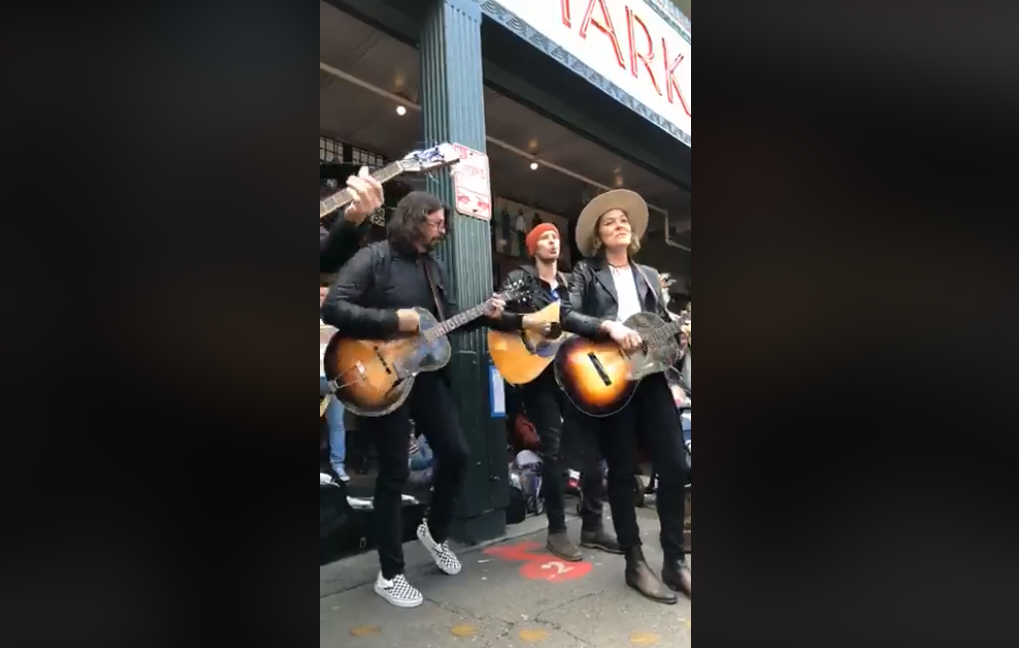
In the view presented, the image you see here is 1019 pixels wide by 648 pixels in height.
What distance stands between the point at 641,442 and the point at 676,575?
1.16 ft

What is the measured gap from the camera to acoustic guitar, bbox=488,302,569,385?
1522mm

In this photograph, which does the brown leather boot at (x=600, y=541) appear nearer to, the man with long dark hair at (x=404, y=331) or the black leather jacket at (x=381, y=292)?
the man with long dark hair at (x=404, y=331)

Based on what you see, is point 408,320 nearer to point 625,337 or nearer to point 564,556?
point 625,337

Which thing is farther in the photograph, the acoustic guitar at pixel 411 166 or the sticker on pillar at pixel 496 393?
the sticker on pillar at pixel 496 393

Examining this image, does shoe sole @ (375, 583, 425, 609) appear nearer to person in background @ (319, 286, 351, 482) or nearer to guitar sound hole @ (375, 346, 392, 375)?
person in background @ (319, 286, 351, 482)

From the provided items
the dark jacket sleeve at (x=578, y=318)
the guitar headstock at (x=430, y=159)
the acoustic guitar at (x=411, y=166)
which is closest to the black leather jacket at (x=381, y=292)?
the acoustic guitar at (x=411, y=166)

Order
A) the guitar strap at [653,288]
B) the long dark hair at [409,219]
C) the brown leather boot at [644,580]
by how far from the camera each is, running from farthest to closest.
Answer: the guitar strap at [653,288] → the brown leather boot at [644,580] → the long dark hair at [409,219]

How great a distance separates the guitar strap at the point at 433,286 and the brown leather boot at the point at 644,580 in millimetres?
827

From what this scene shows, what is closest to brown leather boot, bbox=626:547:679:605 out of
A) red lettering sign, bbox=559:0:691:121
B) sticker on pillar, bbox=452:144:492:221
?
sticker on pillar, bbox=452:144:492:221

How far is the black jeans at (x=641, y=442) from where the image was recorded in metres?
1.58

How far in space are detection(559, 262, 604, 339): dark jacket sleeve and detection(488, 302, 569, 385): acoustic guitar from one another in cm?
2

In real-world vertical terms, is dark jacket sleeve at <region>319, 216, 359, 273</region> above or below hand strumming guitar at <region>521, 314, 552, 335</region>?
above
